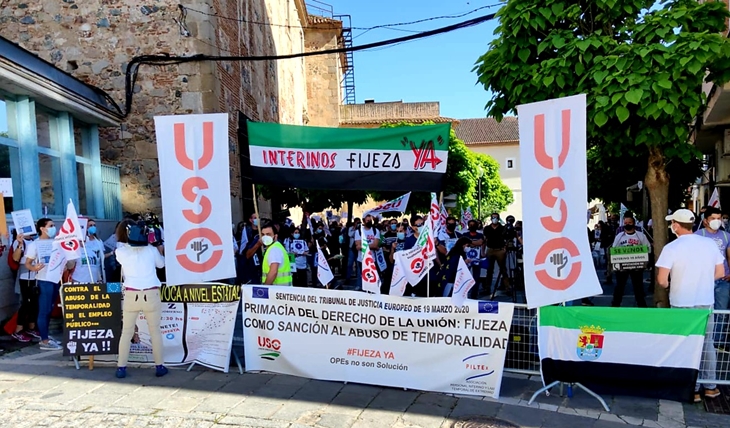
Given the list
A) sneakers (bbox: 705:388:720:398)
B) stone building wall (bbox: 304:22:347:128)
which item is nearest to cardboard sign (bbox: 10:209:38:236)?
sneakers (bbox: 705:388:720:398)

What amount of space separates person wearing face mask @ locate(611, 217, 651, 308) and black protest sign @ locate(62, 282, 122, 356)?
758 cm

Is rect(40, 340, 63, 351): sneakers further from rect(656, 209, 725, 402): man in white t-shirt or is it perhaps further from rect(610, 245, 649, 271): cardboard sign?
rect(610, 245, 649, 271): cardboard sign

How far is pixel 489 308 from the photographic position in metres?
5.32

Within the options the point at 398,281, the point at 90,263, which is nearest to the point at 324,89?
the point at 90,263

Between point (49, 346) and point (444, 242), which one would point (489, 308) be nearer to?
point (444, 242)

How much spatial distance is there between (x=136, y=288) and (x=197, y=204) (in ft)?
3.62

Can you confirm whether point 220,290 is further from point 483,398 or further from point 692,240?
point 692,240

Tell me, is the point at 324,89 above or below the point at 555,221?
above

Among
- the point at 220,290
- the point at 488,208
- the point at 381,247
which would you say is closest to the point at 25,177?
the point at 220,290

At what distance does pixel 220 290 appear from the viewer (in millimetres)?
6195

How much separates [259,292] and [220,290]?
1.61 ft

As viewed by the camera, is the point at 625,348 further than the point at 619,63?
No

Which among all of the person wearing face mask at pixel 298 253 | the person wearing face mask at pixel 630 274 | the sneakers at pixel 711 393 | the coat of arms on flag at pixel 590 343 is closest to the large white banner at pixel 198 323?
the coat of arms on flag at pixel 590 343

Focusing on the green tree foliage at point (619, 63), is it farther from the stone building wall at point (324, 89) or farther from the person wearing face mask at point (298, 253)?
the stone building wall at point (324, 89)
